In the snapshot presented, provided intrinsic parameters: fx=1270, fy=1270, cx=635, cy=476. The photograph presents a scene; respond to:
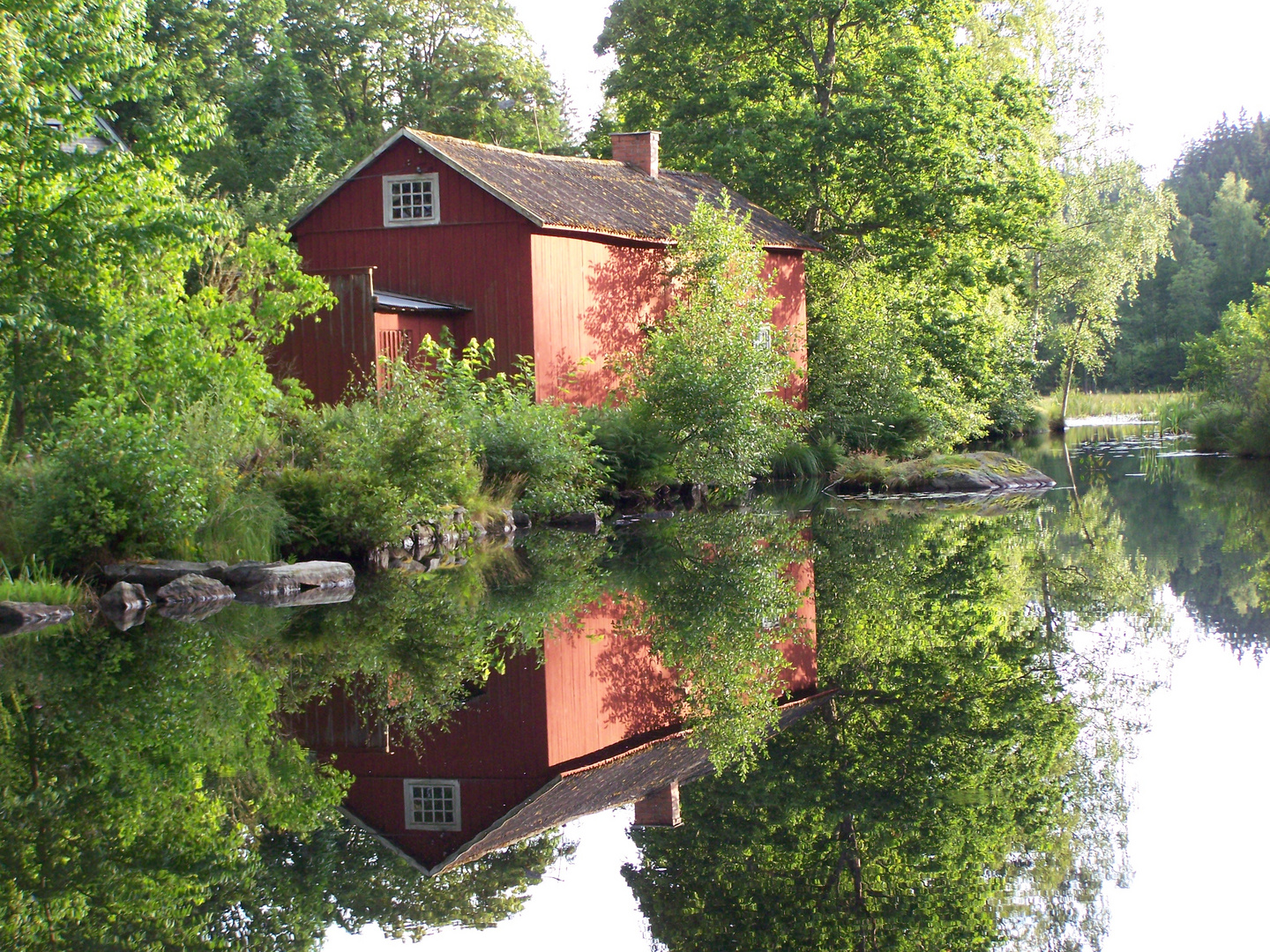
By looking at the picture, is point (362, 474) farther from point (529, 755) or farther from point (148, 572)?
point (529, 755)

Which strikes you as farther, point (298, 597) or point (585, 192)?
point (585, 192)

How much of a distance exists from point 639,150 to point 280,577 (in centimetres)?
1798

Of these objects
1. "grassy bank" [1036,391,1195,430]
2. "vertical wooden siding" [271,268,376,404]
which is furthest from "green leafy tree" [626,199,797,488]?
"grassy bank" [1036,391,1195,430]

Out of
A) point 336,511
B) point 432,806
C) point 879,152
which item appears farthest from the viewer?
point 879,152

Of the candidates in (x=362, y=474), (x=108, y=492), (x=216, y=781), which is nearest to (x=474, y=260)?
(x=362, y=474)

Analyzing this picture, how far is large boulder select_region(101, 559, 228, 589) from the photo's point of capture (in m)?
10.9

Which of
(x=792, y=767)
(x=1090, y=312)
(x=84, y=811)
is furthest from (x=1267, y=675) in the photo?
(x=1090, y=312)

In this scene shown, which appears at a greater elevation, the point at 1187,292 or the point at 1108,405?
the point at 1187,292

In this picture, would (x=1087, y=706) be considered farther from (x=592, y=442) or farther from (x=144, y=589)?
(x=592, y=442)

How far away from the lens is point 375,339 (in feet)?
60.2

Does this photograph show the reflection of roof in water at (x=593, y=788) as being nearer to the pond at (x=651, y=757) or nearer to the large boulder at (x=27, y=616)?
the pond at (x=651, y=757)

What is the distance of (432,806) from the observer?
547 centimetres

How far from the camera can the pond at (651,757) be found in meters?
4.23

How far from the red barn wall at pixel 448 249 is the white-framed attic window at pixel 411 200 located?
Result: 0.09 metres
